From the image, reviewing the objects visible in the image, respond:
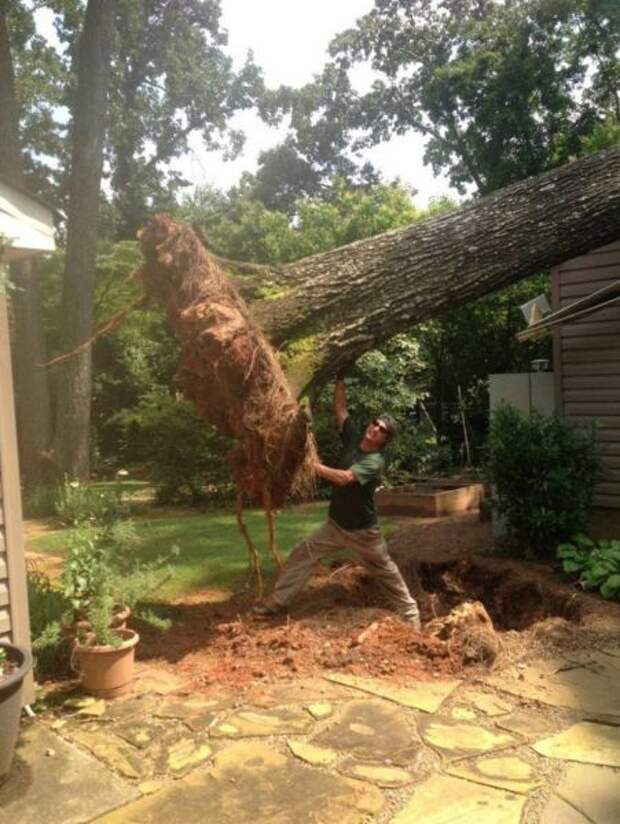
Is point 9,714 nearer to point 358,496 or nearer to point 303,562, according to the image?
point 303,562

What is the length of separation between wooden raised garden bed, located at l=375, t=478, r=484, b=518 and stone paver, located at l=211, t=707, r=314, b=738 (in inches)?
259

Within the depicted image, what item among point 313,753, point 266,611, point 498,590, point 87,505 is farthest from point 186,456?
point 313,753

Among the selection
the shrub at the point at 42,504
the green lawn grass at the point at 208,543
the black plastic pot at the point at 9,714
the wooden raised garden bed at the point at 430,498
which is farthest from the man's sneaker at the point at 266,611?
the shrub at the point at 42,504

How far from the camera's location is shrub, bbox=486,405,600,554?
651 cm

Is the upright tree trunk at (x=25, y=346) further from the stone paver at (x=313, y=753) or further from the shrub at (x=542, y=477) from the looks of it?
the stone paver at (x=313, y=753)

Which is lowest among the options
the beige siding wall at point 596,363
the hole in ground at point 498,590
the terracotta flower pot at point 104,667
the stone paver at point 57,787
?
the hole in ground at point 498,590

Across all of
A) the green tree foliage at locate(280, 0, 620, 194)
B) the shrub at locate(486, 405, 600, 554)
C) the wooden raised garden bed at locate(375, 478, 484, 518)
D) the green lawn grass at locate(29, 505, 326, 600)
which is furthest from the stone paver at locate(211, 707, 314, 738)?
the green tree foliage at locate(280, 0, 620, 194)

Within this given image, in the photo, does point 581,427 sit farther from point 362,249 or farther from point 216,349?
point 216,349

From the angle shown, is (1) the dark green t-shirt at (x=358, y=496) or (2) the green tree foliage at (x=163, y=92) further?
(2) the green tree foliage at (x=163, y=92)

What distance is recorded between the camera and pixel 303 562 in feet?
17.8

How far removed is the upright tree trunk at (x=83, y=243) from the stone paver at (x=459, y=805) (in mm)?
10767

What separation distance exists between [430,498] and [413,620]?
500 cm

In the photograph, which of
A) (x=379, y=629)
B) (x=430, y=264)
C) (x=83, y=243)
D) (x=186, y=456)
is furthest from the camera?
(x=83, y=243)

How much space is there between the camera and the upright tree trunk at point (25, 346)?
43.4 ft
